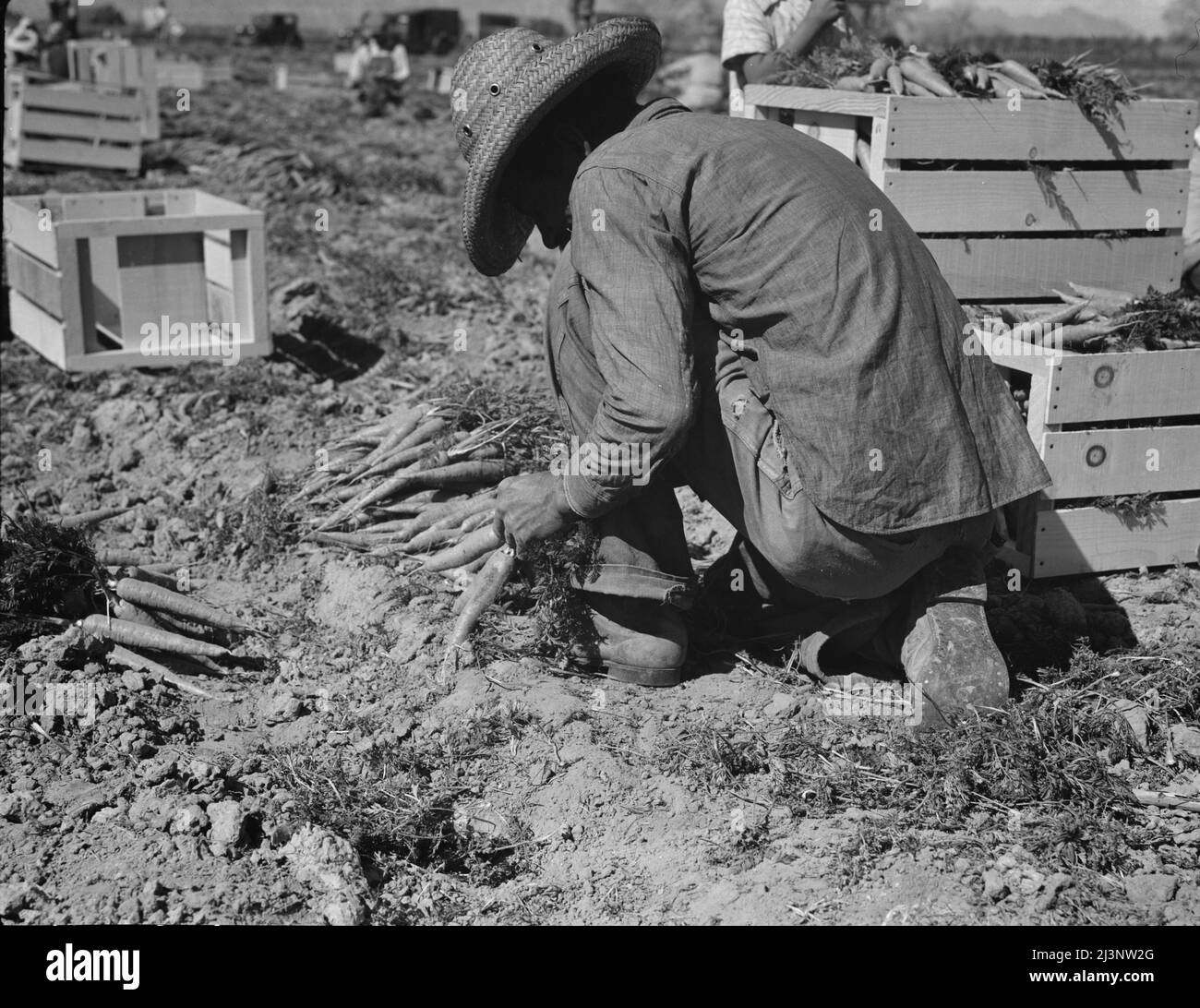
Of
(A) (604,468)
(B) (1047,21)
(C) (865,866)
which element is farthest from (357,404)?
(B) (1047,21)

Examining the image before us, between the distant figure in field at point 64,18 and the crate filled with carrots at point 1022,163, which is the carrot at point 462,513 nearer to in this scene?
the crate filled with carrots at point 1022,163

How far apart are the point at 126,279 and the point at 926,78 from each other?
3528 mm

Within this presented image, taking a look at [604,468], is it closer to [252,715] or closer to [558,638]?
[558,638]

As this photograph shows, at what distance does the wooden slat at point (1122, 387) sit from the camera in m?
3.79

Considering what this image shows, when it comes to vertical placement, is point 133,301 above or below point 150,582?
above

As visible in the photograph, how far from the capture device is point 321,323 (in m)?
6.87

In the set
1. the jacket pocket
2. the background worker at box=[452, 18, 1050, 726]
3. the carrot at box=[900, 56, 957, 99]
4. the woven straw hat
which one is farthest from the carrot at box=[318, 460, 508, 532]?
the carrot at box=[900, 56, 957, 99]

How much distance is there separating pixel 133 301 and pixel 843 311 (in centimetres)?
409

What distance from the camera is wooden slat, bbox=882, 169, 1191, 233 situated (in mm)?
4328

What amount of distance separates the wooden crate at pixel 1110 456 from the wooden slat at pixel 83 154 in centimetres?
1031

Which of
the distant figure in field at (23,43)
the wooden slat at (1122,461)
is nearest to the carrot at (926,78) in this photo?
the wooden slat at (1122,461)

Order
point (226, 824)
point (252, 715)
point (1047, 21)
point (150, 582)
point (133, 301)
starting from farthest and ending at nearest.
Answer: point (1047, 21), point (133, 301), point (150, 582), point (252, 715), point (226, 824)

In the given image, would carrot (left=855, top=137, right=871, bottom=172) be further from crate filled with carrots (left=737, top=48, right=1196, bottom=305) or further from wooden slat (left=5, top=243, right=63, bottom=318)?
wooden slat (left=5, top=243, right=63, bottom=318)

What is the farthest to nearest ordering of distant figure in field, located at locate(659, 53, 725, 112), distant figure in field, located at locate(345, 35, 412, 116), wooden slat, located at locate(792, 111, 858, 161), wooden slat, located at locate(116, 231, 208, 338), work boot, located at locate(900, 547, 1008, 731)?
distant figure in field, located at locate(345, 35, 412, 116) → distant figure in field, located at locate(659, 53, 725, 112) → wooden slat, located at locate(116, 231, 208, 338) → wooden slat, located at locate(792, 111, 858, 161) → work boot, located at locate(900, 547, 1008, 731)
